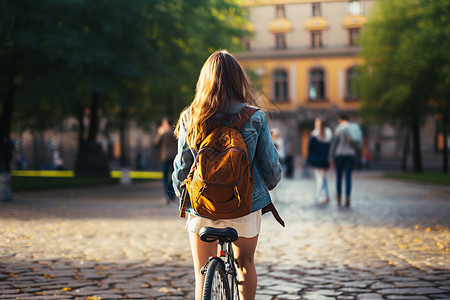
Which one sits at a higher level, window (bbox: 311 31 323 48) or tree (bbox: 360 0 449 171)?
window (bbox: 311 31 323 48)

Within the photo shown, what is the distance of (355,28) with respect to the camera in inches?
2106

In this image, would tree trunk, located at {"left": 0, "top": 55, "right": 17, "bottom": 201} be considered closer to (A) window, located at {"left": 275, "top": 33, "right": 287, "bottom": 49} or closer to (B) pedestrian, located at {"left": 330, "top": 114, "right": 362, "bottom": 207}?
(B) pedestrian, located at {"left": 330, "top": 114, "right": 362, "bottom": 207}

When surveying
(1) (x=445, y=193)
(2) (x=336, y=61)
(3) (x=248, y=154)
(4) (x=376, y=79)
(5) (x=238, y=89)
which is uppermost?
(2) (x=336, y=61)

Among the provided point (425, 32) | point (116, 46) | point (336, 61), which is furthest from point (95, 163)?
point (336, 61)

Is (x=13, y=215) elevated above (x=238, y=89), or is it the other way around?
(x=238, y=89)

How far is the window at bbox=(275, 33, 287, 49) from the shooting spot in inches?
2174

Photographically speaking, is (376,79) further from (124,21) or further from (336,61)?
(336,61)

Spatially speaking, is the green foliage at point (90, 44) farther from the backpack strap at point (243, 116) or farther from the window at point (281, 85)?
the window at point (281, 85)

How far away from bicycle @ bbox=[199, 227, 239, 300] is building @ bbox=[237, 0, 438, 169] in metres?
49.6

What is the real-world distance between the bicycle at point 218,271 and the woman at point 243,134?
9cm

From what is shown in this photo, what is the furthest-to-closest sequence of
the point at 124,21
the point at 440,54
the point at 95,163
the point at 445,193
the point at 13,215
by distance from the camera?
the point at 95,163
the point at 440,54
the point at 124,21
the point at 445,193
the point at 13,215

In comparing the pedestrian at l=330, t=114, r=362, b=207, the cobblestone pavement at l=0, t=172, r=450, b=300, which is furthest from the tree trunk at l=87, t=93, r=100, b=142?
the pedestrian at l=330, t=114, r=362, b=207

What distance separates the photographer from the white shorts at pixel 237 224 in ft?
10.2

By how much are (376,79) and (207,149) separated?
101ft
